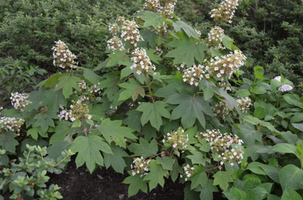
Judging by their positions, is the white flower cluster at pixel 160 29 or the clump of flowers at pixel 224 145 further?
the white flower cluster at pixel 160 29

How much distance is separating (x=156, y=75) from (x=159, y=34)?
835mm

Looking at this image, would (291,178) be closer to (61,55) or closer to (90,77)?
(90,77)

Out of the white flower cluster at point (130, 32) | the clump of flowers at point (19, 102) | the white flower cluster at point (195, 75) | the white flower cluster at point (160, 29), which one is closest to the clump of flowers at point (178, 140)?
the white flower cluster at point (195, 75)

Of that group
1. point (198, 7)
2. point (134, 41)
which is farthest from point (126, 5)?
point (134, 41)

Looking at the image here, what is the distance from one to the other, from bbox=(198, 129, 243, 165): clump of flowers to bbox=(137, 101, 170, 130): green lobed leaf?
0.52 m

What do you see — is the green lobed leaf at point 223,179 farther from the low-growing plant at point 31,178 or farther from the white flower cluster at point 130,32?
the white flower cluster at point 130,32

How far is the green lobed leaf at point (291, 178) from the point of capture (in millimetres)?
2234

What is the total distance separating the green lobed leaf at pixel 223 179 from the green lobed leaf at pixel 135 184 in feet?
Answer: 2.44

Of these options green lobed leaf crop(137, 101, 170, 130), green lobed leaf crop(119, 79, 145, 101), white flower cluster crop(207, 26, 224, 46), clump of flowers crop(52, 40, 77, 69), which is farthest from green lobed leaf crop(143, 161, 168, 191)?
white flower cluster crop(207, 26, 224, 46)

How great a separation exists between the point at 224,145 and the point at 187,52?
1.15 metres

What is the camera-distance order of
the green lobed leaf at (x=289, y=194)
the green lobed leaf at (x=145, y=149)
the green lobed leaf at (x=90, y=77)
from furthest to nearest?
the green lobed leaf at (x=90, y=77), the green lobed leaf at (x=145, y=149), the green lobed leaf at (x=289, y=194)

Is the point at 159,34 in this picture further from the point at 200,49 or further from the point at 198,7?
the point at 198,7

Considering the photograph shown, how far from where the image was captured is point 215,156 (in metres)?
2.50

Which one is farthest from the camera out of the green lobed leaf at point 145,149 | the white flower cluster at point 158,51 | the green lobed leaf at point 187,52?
the white flower cluster at point 158,51
